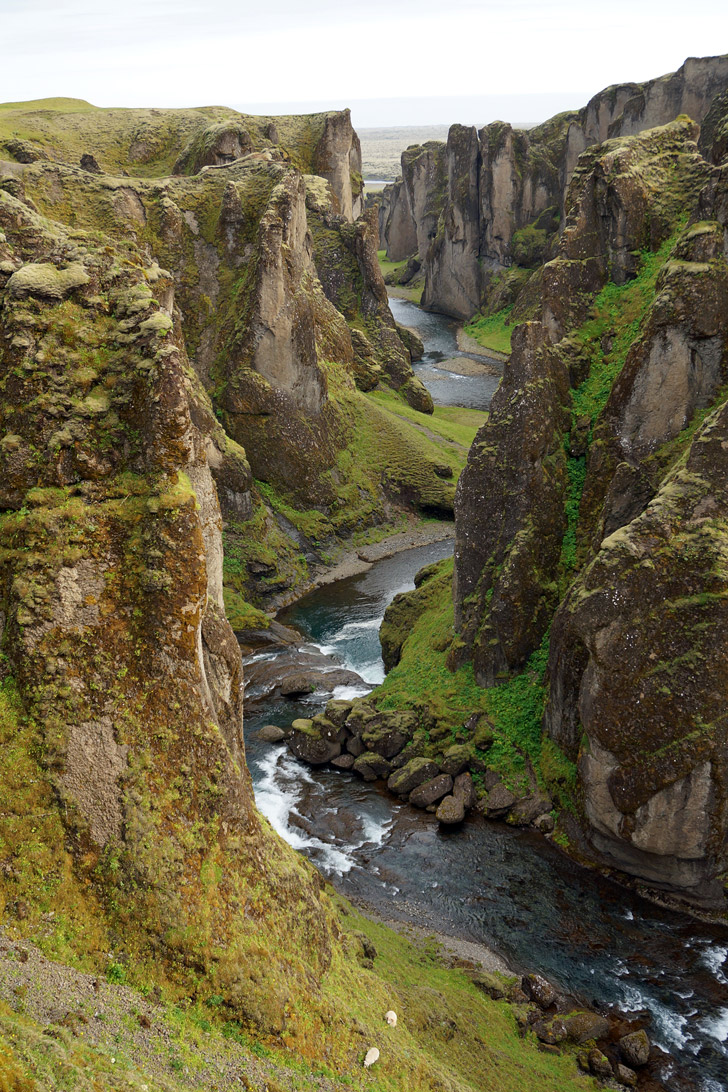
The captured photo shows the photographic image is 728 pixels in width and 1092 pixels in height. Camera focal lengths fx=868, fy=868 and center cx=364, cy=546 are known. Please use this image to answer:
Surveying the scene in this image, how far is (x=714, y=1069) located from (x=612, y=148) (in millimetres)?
39965

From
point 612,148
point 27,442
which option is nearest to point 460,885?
point 27,442

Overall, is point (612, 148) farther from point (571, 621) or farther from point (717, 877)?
point (717, 877)

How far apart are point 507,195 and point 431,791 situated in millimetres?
119737

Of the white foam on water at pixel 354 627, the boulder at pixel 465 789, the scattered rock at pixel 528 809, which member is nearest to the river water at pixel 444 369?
the white foam on water at pixel 354 627

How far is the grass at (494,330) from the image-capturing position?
125688 mm

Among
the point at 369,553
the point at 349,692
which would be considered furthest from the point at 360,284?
the point at 349,692

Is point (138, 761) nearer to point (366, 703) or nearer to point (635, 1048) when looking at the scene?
point (635, 1048)

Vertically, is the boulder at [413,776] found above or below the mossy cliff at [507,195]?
below

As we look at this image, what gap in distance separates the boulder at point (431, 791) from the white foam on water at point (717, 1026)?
13.5 metres

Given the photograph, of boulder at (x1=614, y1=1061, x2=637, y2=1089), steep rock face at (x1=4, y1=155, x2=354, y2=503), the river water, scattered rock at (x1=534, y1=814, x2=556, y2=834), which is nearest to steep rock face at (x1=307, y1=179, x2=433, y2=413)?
the river water

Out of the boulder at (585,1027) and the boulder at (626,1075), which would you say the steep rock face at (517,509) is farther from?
the boulder at (626,1075)

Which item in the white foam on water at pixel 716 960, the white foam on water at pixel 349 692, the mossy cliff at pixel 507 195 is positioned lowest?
the white foam on water at pixel 349 692

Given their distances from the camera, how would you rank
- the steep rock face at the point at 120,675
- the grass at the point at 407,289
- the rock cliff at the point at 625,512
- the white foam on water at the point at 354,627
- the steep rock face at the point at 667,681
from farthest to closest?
the grass at the point at 407,289 → the white foam on water at the point at 354,627 → the rock cliff at the point at 625,512 → the steep rock face at the point at 667,681 → the steep rock face at the point at 120,675

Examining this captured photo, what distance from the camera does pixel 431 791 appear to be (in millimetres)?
36750
